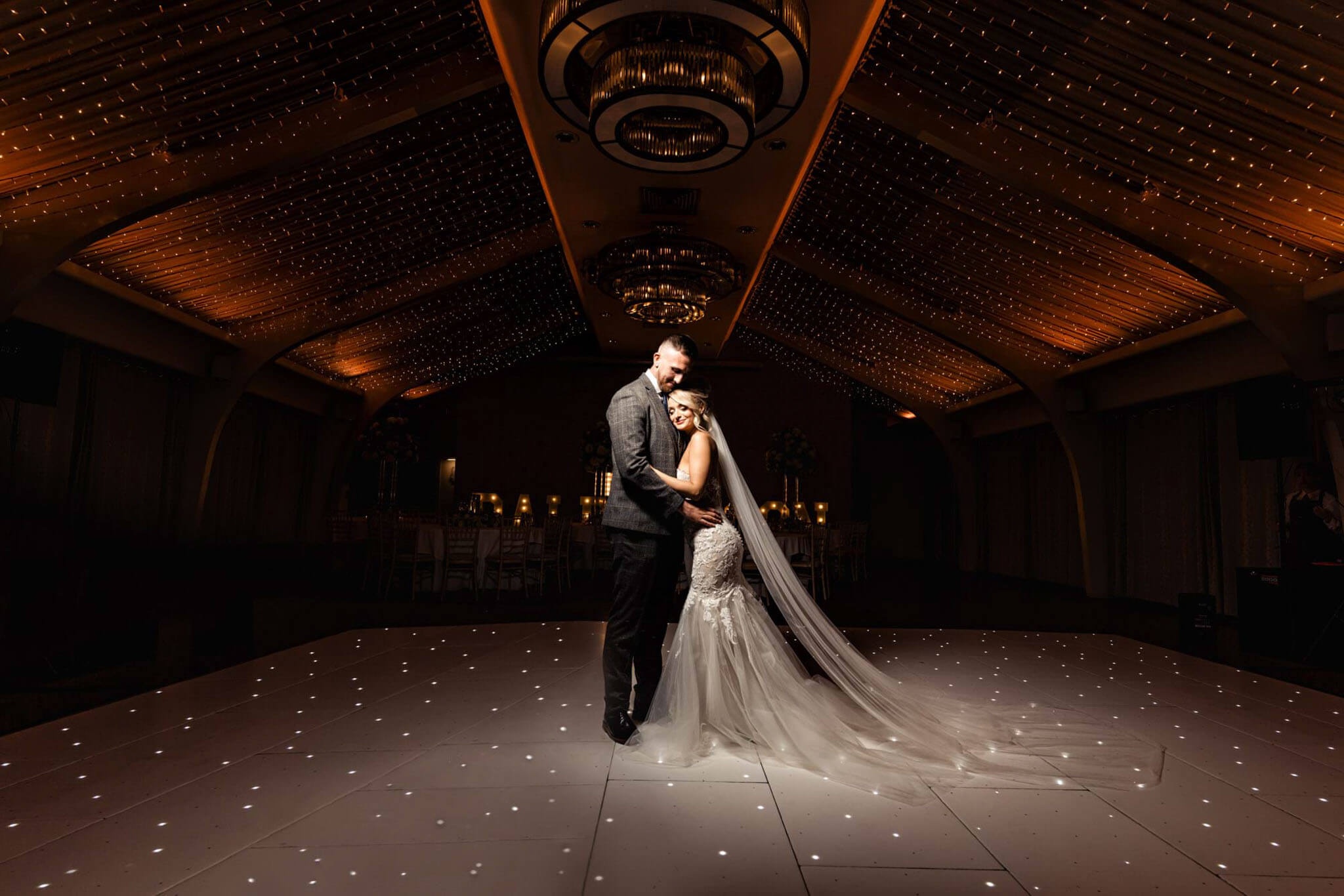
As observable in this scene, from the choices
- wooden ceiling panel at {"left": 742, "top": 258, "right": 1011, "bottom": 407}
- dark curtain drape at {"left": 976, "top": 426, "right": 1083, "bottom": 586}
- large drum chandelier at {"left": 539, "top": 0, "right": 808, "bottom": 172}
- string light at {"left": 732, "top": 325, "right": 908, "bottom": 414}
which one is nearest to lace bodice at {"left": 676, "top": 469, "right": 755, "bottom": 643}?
large drum chandelier at {"left": 539, "top": 0, "right": 808, "bottom": 172}

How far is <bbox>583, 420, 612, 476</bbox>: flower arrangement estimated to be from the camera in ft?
46.3

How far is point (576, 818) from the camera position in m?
2.25

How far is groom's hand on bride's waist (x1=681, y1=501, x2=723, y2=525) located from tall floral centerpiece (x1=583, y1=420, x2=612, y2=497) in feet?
36.1

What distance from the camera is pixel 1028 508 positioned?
11.5m

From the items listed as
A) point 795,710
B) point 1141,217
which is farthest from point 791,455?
point 795,710

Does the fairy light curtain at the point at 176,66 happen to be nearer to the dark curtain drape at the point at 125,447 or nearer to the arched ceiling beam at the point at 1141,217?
the arched ceiling beam at the point at 1141,217

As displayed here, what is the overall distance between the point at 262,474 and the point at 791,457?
935cm

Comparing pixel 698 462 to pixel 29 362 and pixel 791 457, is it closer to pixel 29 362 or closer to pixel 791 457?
pixel 29 362

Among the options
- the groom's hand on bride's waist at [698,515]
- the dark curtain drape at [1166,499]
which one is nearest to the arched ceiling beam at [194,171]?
the groom's hand on bride's waist at [698,515]

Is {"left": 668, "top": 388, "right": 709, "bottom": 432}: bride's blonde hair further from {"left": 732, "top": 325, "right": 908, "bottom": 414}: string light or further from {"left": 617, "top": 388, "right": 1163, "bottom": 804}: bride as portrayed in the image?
{"left": 732, "top": 325, "right": 908, "bottom": 414}: string light

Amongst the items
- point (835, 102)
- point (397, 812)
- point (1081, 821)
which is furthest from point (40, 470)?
point (1081, 821)

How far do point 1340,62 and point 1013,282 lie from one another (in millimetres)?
3827

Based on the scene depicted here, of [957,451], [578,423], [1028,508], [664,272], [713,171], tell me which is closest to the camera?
[713,171]

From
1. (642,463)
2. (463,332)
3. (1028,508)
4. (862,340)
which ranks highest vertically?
(463,332)
